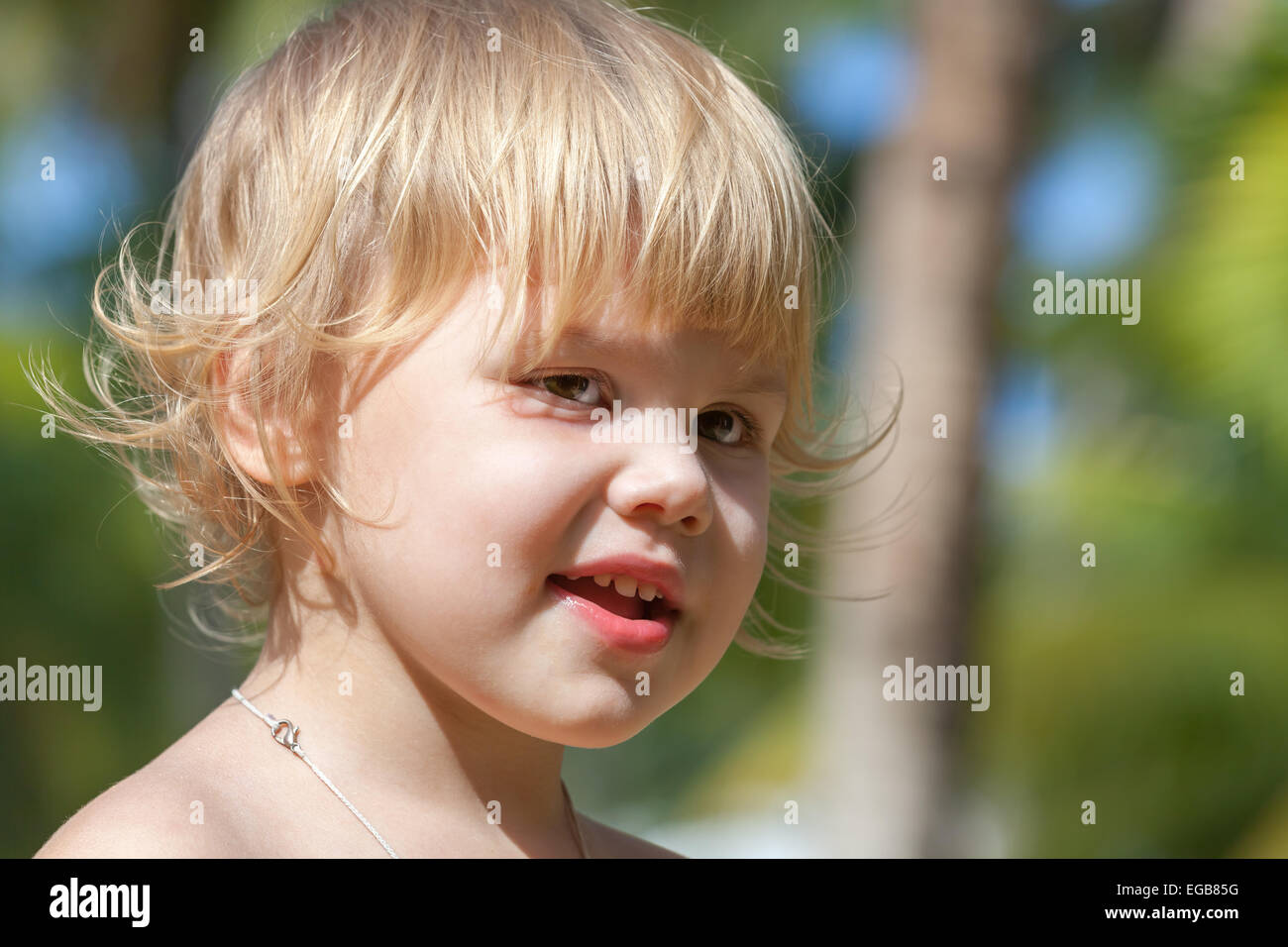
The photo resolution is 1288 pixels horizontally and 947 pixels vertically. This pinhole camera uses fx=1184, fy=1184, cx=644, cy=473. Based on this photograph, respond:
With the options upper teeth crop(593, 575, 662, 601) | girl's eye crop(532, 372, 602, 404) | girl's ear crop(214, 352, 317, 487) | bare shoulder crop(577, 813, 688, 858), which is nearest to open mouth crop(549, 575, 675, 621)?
upper teeth crop(593, 575, 662, 601)

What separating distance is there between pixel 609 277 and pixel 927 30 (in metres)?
3.72

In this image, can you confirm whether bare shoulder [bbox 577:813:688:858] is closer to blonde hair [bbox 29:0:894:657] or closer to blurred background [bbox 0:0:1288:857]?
blonde hair [bbox 29:0:894:657]

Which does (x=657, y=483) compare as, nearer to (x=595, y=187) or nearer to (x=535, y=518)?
(x=535, y=518)

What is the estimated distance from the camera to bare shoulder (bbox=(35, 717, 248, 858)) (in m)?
1.14

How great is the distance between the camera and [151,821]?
1.15 metres

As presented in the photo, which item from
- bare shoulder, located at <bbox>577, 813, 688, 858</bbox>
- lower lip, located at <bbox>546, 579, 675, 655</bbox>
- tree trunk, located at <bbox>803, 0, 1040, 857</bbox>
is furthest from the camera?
tree trunk, located at <bbox>803, 0, 1040, 857</bbox>

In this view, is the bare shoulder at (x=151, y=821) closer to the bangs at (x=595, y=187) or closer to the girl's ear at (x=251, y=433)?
the girl's ear at (x=251, y=433)

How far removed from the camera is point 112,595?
8.25m

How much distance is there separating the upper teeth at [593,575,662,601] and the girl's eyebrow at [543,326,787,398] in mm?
243

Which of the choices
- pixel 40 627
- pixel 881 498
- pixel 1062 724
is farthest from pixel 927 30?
pixel 40 627

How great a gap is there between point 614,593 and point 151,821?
510mm

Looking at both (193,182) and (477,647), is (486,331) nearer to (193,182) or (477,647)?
(477,647)

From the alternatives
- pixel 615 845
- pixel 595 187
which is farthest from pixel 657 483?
pixel 615 845

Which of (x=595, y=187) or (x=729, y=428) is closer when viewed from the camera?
(x=595, y=187)
